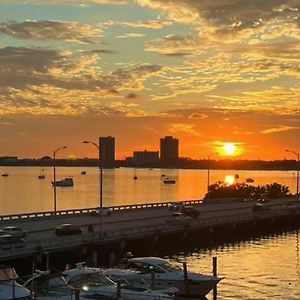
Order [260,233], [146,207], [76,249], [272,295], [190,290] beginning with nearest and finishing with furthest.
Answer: [190,290] < [272,295] < [76,249] < [260,233] < [146,207]

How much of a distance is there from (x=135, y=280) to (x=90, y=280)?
393 cm

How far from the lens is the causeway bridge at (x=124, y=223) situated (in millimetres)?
53750

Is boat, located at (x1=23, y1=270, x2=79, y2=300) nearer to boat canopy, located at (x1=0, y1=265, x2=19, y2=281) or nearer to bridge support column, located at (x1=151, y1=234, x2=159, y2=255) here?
boat canopy, located at (x1=0, y1=265, x2=19, y2=281)

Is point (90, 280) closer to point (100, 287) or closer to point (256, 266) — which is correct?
point (100, 287)

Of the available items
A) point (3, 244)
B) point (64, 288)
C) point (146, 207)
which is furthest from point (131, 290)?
point (146, 207)

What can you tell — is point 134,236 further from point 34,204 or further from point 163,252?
point 34,204

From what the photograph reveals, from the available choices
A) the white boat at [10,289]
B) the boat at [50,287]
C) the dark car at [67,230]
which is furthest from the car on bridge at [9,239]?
the white boat at [10,289]

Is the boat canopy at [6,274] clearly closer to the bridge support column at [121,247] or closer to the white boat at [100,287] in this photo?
the white boat at [100,287]

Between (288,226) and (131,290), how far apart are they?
64275 mm

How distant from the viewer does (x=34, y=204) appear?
162750 millimetres

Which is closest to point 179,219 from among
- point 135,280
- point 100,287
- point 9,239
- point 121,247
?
point 121,247

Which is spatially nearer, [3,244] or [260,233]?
→ [3,244]

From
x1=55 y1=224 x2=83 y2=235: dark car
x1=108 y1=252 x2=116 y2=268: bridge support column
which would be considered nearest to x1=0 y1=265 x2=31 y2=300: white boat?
x1=108 y1=252 x2=116 y2=268: bridge support column

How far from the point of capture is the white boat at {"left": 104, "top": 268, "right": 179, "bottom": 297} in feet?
128
